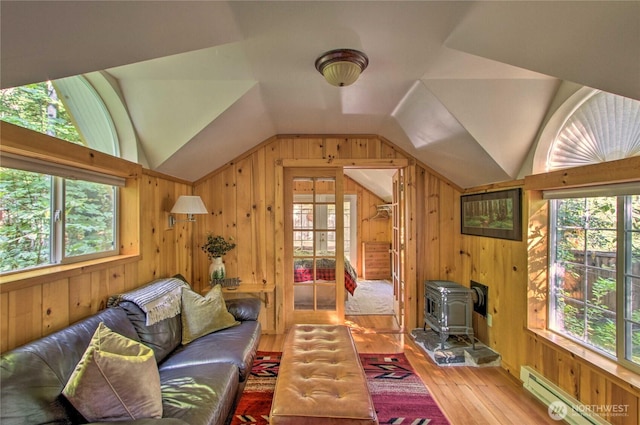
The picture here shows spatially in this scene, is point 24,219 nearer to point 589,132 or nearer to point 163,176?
point 163,176

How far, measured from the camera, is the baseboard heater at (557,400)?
1772 millimetres

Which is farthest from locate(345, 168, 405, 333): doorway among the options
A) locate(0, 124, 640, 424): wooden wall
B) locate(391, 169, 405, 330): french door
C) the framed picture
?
the framed picture

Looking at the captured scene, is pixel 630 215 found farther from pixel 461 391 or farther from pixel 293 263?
pixel 293 263

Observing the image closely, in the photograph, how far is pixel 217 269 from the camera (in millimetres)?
3135

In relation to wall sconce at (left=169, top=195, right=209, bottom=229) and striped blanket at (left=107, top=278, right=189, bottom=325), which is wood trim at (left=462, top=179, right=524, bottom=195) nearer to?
wall sconce at (left=169, top=195, right=209, bottom=229)

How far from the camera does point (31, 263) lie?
1.57 meters

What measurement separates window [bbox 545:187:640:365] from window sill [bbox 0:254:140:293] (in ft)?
10.8

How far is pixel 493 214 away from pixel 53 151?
3.38m

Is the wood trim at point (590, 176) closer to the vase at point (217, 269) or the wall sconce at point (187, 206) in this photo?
the wall sconce at point (187, 206)

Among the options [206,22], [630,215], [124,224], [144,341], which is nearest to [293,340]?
[144,341]

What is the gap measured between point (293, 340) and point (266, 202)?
1729 millimetres

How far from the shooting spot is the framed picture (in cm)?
240

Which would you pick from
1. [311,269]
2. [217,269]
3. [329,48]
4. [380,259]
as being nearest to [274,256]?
[311,269]

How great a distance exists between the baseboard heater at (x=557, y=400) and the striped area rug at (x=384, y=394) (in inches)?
31.7
